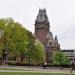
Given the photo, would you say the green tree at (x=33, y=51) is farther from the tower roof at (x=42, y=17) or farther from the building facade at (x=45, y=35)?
the tower roof at (x=42, y=17)

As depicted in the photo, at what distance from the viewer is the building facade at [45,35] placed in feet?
516

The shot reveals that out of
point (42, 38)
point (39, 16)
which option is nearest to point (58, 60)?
point (42, 38)

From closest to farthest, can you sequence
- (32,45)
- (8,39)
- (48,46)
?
(8,39) < (32,45) < (48,46)

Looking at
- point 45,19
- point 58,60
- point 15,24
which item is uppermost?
point 45,19

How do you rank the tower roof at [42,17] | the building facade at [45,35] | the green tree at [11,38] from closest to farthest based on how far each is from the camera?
the green tree at [11,38]
the building facade at [45,35]
the tower roof at [42,17]

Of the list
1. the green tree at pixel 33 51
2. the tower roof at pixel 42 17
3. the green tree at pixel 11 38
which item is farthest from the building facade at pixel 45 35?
the green tree at pixel 11 38

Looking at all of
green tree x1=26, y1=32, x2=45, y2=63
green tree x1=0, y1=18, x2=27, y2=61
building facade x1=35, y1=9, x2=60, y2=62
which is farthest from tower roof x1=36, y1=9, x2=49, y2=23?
green tree x1=0, y1=18, x2=27, y2=61

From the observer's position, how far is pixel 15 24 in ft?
297

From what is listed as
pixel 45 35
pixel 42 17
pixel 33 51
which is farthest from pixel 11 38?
pixel 42 17

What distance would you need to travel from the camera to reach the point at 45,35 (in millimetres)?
162000

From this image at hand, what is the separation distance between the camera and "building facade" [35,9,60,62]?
157375 millimetres

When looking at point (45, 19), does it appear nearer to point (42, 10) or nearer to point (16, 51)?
point (42, 10)

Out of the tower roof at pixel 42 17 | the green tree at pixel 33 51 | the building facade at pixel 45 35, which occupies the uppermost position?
the tower roof at pixel 42 17

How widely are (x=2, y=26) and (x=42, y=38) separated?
243 ft
